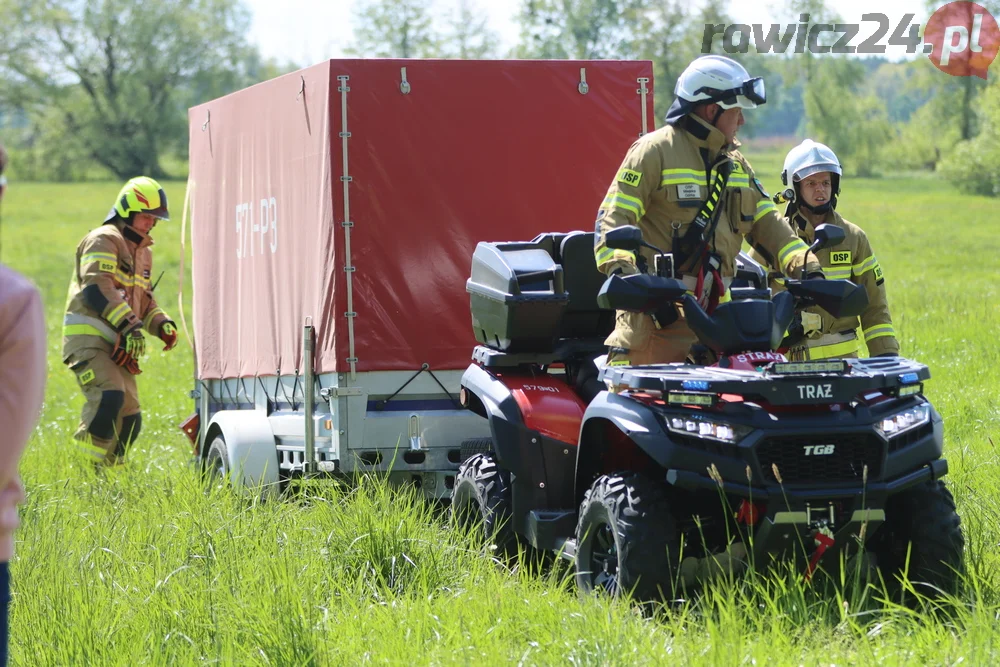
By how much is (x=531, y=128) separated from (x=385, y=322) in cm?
151

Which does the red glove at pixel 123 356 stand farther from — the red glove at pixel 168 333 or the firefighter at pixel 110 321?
the red glove at pixel 168 333

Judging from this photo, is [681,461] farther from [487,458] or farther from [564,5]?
[564,5]

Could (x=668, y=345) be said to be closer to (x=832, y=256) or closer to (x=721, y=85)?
(x=721, y=85)

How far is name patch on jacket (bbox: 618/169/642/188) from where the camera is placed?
5898 millimetres

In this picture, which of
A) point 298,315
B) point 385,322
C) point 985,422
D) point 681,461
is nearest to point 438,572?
point 681,461

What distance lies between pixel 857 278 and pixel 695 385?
3084mm

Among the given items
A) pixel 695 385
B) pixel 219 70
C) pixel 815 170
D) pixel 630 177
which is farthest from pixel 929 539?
pixel 219 70

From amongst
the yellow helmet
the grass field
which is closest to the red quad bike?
the grass field

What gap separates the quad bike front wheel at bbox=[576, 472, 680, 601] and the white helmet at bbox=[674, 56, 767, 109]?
5.43 ft

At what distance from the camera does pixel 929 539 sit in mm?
5270

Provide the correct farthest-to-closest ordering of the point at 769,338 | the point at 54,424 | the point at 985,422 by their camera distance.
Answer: the point at 54,424
the point at 985,422
the point at 769,338

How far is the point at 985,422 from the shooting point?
996 cm

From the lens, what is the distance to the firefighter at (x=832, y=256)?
7.71 metres

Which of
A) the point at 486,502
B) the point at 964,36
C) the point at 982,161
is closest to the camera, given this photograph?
the point at 486,502
